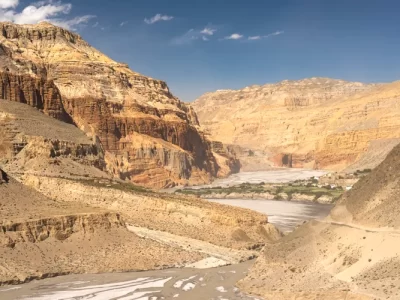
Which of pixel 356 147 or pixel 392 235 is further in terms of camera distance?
pixel 356 147

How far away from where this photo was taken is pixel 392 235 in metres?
26.5

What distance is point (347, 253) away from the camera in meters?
27.7

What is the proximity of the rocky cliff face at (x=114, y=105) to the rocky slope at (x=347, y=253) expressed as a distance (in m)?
59.5

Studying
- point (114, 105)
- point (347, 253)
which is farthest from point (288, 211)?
point (114, 105)

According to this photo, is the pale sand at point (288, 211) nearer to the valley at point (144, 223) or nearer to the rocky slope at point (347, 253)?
the valley at point (144, 223)

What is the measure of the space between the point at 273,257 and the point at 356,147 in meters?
118

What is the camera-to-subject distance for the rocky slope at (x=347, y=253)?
25172 mm

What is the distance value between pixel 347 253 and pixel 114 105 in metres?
85.6

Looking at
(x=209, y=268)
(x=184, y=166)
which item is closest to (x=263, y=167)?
(x=184, y=166)

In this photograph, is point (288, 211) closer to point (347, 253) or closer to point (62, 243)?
point (62, 243)

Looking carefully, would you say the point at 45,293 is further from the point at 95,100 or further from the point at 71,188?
the point at 95,100

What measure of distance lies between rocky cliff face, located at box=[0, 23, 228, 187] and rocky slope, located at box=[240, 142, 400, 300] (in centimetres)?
5954

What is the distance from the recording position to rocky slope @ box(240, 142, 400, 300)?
991 inches

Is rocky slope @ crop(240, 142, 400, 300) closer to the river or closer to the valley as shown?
the valley
